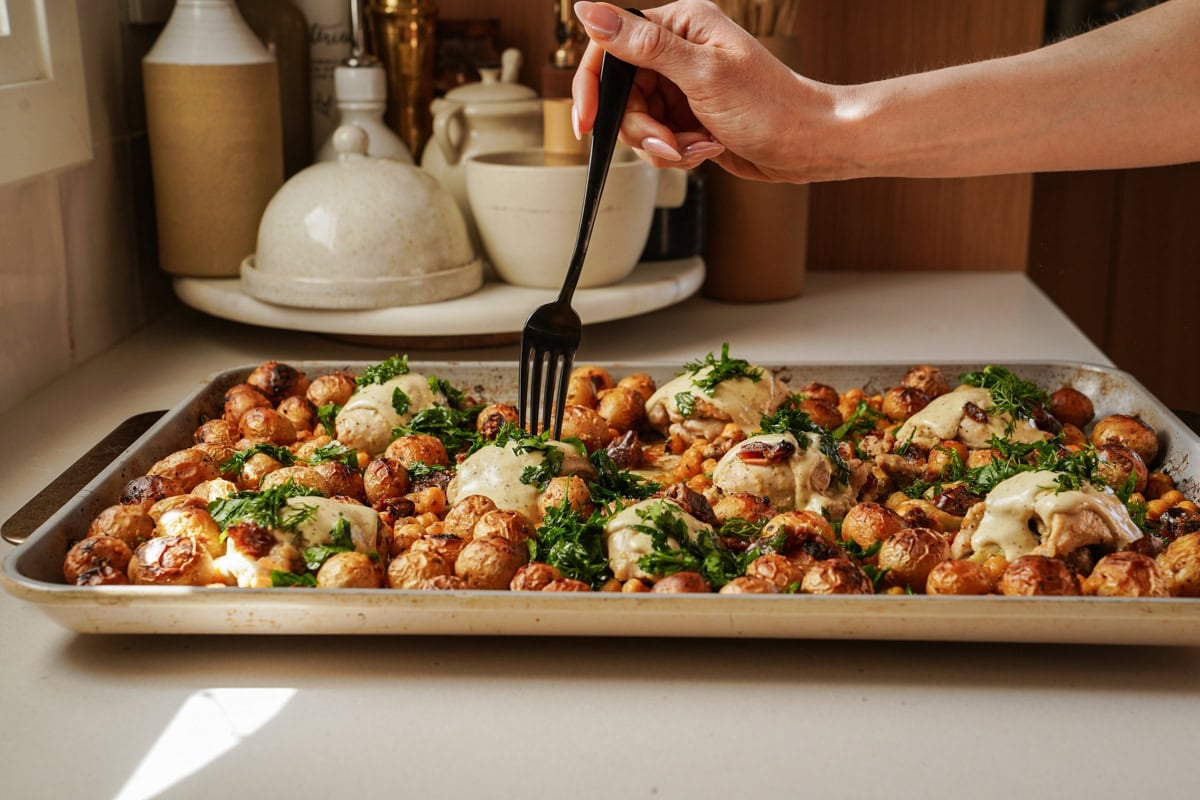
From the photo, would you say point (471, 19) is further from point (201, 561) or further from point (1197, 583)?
point (1197, 583)

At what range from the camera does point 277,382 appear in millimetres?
1501

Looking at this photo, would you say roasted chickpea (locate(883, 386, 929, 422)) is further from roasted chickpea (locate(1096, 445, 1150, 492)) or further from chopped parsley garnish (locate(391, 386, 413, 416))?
chopped parsley garnish (locate(391, 386, 413, 416))

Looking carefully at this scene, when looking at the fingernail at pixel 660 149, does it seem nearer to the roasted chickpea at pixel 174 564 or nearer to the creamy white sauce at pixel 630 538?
the creamy white sauce at pixel 630 538

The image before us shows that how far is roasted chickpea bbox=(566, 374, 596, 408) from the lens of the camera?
4.94ft

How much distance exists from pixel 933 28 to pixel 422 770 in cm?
204

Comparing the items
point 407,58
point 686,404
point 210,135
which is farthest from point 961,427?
point 407,58

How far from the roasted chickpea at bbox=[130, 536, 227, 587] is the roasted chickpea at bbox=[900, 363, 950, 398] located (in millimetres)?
861

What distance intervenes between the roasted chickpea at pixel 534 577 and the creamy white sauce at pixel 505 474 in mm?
188

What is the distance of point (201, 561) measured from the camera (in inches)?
39.6

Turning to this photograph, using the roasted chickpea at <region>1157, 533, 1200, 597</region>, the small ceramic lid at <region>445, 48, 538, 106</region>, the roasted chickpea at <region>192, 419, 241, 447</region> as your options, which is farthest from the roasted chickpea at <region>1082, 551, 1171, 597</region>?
the small ceramic lid at <region>445, 48, 538, 106</region>

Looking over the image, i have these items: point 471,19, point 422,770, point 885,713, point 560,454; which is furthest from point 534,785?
point 471,19

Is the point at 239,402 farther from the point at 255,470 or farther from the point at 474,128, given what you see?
the point at 474,128

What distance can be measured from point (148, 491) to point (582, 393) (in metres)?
0.54

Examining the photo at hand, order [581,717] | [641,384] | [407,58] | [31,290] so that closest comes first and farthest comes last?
[581,717], [641,384], [31,290], [407,58]
